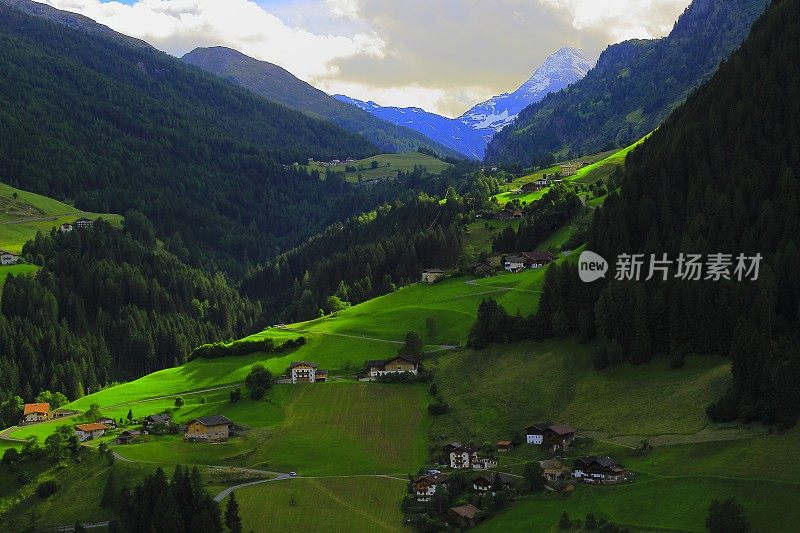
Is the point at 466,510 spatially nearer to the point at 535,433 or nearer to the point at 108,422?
the point at 535,433

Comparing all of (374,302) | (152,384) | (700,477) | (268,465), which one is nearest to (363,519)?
(268,465)

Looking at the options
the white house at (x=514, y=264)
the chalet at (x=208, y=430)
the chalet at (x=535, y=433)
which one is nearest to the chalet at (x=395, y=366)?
the chalet at (x=208, y=430)

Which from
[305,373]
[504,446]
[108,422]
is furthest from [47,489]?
[504,446]

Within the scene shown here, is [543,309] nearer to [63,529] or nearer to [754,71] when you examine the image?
[754,71]

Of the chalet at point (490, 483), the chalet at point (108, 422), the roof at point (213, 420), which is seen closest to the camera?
the chalet at point (490, 483)

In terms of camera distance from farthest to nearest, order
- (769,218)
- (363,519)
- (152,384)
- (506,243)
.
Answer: (506,243) → (152,384) → (769,218) → (363,519)

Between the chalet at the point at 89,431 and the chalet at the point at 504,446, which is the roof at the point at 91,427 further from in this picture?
the chalet at the point at 504,446
